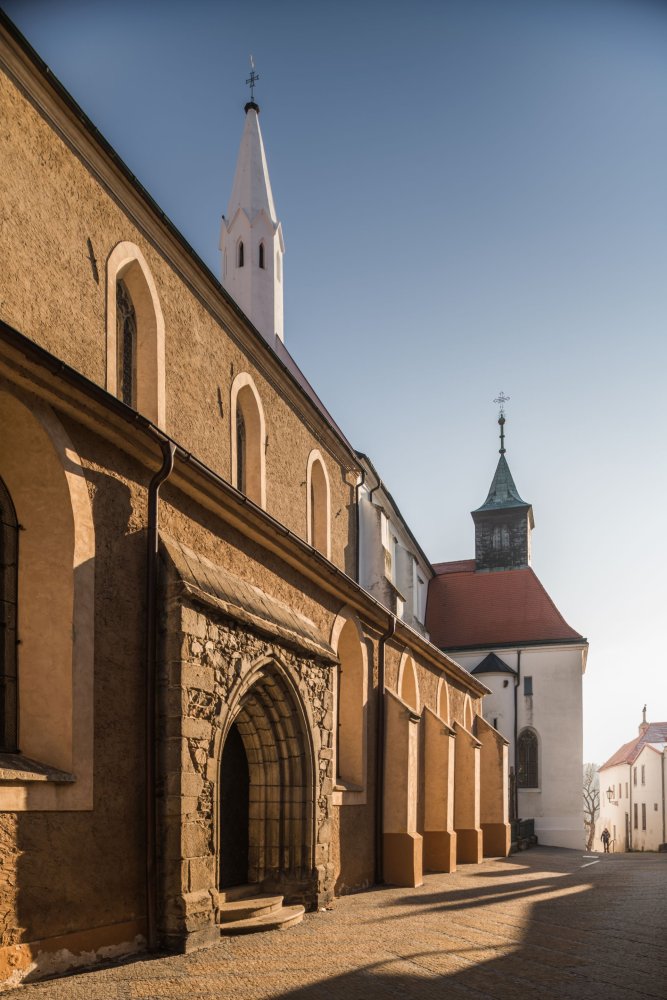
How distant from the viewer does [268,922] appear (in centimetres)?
920

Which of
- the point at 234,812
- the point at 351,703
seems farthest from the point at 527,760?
the point at 234,812

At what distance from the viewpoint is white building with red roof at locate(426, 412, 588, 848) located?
32.8 metres

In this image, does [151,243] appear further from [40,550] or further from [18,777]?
[18,777]

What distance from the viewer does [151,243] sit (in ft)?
39.0

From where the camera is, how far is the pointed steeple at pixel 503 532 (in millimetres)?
42000

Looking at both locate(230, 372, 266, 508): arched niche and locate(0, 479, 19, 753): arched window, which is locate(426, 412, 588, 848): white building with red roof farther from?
locate(0, 479, 19, 753): arched window

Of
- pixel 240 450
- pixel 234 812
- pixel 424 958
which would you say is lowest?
pixel 424 958

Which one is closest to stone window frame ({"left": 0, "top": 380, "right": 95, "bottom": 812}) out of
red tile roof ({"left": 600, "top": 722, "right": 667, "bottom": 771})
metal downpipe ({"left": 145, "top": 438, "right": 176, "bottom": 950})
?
metal downpipe ({"left": 145, "top": 438, "right": 176, "bottom": 950})

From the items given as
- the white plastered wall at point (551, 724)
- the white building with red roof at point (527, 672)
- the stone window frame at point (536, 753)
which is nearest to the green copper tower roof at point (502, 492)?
the white building with red roof at point (527, 672)

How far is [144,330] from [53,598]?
5.43 metres

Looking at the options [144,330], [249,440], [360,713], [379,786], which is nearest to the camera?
[144,330]

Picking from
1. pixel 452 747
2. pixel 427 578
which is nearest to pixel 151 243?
pixel 452 747

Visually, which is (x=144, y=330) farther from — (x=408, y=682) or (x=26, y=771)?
(x=408, y=682)

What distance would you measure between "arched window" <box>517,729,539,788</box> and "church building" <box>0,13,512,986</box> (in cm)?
1916
